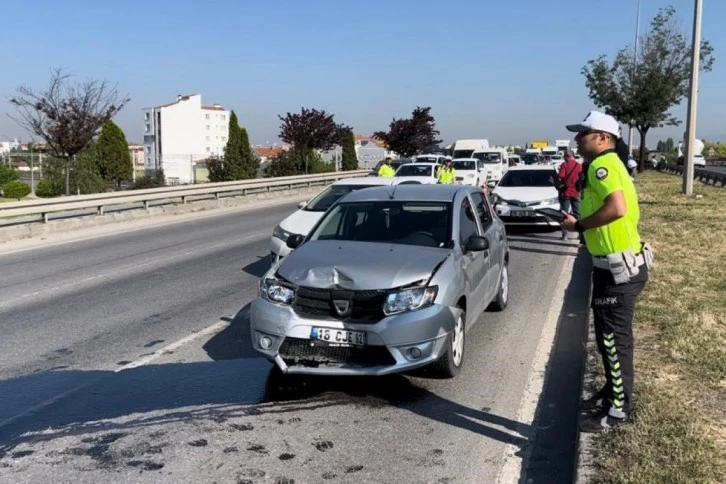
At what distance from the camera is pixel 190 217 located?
2144cm

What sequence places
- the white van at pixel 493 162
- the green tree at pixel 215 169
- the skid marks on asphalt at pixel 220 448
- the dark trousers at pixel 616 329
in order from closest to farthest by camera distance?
the skid marks on asphalt at pixel 220 448
the dark trousers at pixel 616 329
the white van at pixel 493 162
the green tree at pixel 215 169

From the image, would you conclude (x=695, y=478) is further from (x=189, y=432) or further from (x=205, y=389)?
(x=205, y=389)

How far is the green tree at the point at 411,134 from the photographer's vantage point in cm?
6138

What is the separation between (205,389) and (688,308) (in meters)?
5.04

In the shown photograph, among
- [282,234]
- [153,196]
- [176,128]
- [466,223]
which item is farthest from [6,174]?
[176,128]

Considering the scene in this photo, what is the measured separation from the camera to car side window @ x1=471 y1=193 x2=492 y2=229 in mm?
7509

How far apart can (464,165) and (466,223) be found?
22.7m

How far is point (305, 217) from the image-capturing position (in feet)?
35.0

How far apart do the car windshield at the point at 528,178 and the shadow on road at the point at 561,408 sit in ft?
29.3

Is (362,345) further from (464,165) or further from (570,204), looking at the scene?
(464,165)

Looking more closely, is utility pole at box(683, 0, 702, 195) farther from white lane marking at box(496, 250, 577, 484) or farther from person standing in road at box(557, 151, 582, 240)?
white lane marking at box(496, 250, 577, 484)

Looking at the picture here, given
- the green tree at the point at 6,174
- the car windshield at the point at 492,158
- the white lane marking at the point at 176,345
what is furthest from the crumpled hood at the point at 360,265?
the green tree at the point at 6,174

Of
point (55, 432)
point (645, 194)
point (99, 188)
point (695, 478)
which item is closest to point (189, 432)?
point (55, 432)

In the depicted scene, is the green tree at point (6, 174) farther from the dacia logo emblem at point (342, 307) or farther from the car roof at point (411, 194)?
the dacia logo emblem at point (342, 307)
